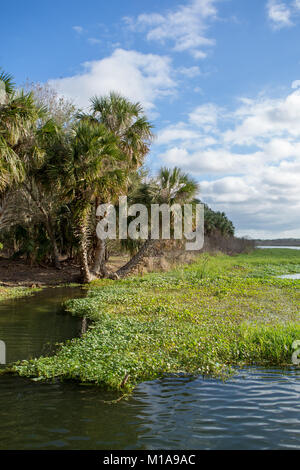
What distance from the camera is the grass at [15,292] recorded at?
16.2 m

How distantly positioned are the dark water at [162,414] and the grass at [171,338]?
342mm

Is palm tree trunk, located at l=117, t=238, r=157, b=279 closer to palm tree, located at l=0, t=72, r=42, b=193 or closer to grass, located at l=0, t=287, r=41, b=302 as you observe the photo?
grass, located at l=0, t=287, r=41, b=302

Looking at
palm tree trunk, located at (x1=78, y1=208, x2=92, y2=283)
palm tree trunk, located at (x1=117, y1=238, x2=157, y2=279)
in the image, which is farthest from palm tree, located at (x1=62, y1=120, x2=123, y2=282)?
palm tree trunk, located at (x1=117, y1=238, x2=157, y2=279)

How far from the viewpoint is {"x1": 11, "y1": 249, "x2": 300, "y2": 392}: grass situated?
A: 633cm

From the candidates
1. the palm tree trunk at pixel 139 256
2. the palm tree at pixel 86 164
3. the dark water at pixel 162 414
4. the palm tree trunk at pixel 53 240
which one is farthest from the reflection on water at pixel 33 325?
the palm tree trunk at pixel 53 240

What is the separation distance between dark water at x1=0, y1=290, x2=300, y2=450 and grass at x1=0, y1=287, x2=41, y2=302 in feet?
34.6

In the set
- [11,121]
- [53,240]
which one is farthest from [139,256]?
[11,121]

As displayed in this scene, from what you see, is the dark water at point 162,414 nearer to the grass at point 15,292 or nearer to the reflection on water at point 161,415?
the reflection on water at point 161,415

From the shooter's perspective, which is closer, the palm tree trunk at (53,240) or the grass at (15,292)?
the grass at (15,292)

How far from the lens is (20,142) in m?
18.8

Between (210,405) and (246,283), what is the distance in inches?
493

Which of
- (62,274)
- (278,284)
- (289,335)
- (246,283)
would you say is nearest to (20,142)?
(62,274)

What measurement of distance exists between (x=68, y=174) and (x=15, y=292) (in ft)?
19.2

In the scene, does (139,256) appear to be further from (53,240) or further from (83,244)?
(53,240)
